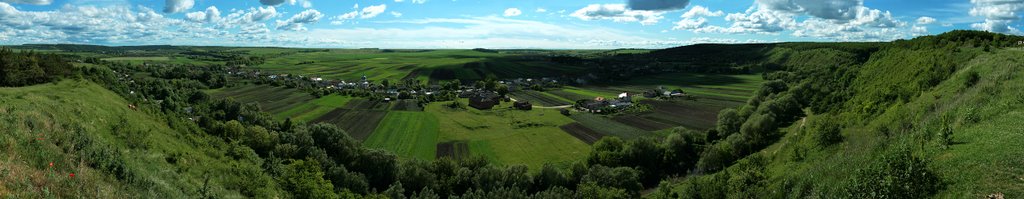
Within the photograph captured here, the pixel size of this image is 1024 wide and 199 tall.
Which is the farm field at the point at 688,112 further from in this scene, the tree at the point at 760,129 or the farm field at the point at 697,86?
the tree at the point at 760,129

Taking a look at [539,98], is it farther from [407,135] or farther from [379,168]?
[379,168]

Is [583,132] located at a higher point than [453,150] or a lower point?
higher

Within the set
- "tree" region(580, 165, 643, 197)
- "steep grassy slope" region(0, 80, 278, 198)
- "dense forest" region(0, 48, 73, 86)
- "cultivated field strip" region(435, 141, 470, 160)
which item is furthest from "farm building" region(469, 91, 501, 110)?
"dense forest" region(0, 48, 73, 86)

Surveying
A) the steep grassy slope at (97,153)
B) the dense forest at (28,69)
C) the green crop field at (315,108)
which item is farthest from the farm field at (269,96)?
the steep grassy slope at (97,153)

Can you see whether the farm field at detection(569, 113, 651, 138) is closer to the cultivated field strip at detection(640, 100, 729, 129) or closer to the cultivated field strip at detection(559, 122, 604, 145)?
the cultivated field strip at detection(559, 122, 604, 145)

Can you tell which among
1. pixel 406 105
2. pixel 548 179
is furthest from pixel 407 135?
pixel 406 105

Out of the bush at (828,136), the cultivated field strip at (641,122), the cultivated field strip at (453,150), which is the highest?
the bush at (828,136)

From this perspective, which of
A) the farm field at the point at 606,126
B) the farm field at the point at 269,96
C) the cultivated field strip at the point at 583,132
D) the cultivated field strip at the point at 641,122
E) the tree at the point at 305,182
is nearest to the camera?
the tree at the point at 305,182
